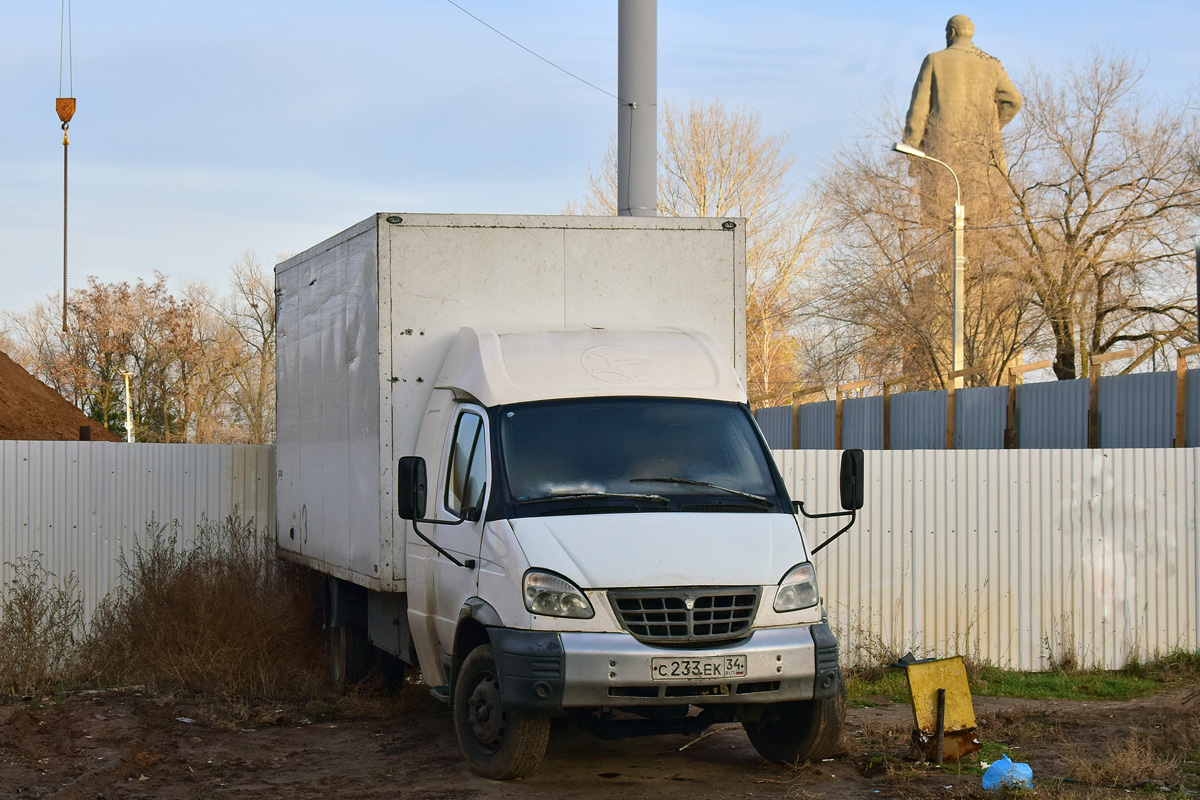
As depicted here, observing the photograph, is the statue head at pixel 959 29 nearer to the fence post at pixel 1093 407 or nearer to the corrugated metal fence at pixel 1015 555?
the fence post at pixel 1093 407

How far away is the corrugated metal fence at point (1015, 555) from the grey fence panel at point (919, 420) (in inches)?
352

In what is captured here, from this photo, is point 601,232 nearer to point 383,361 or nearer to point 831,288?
point 383,361

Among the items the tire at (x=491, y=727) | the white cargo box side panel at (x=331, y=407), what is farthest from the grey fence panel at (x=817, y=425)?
the tire at (x=491, y=727)

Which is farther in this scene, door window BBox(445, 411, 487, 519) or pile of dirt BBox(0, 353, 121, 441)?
pile of dirt BBox(0, 353, 121, 441)

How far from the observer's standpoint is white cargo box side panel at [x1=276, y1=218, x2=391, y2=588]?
8.83 m

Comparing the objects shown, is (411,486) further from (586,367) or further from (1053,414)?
(1053,414)

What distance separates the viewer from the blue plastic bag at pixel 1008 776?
6676 millimetres

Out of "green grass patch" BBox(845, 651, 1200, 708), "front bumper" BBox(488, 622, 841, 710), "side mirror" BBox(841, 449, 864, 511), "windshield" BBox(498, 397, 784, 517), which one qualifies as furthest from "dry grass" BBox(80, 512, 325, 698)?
"side mirror" BBox(841, 449, 864, 511)

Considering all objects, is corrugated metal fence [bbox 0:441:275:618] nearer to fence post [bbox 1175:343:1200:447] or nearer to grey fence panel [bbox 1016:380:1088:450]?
fence post [bbox 1175:343:1200:447]

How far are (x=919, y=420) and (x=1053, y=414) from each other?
147 inches

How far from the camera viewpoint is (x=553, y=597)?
266 inches

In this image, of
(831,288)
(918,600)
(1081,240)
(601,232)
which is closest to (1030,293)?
(1081,240)

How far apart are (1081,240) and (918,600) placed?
23.1 metres

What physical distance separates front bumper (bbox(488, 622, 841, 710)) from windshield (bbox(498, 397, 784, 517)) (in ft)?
2.53
